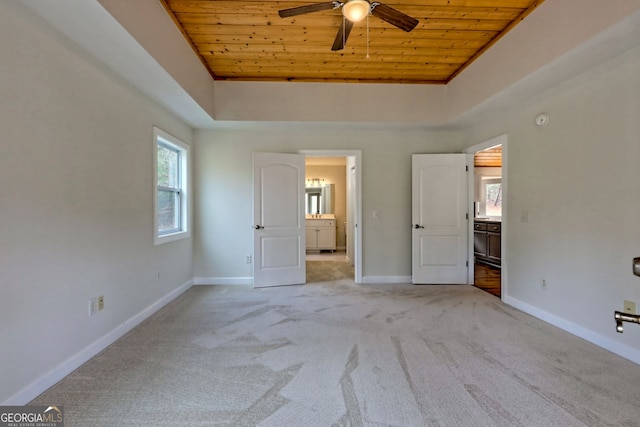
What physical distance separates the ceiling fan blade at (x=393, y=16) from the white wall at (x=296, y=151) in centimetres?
206

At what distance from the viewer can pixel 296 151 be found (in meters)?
4.44

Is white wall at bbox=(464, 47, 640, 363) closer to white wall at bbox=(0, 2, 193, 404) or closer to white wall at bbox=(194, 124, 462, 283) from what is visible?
white wall at bbox=(194, 124, 462, 283)

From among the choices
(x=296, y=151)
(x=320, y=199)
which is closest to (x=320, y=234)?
(x=320, y=199)

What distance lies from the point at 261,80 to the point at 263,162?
1095 mm

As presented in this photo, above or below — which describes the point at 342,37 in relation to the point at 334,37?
below

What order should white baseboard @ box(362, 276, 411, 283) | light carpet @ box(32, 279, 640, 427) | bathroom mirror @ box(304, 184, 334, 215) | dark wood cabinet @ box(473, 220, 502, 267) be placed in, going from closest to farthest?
light carpet @ box(32, 279, 640, 427) < white baseboard @ box(362, 276, 411, 283) < dark wood cabinet @ box(473, 220, 502, 267) < bathroom mirror @ box(304, 184, 334, 215)

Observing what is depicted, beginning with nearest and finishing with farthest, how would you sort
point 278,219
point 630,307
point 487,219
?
point 630,307, point 278,219, point 487,219

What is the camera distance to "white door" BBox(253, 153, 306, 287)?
4.22 meters

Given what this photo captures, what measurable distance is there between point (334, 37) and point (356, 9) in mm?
921

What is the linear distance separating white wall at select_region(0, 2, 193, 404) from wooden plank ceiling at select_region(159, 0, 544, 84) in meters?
1.01

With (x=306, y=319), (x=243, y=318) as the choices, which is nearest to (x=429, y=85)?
(x=306, y=319)

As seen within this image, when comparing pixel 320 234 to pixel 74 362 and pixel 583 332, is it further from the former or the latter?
pixel 74 362

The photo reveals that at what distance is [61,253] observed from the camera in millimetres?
1987

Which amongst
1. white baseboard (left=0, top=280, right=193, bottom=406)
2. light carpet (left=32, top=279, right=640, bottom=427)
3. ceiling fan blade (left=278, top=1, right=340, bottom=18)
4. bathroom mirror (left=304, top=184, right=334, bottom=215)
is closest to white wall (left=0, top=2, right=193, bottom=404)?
white baseboard (left=0, top=280, right=193, bottom=406)
